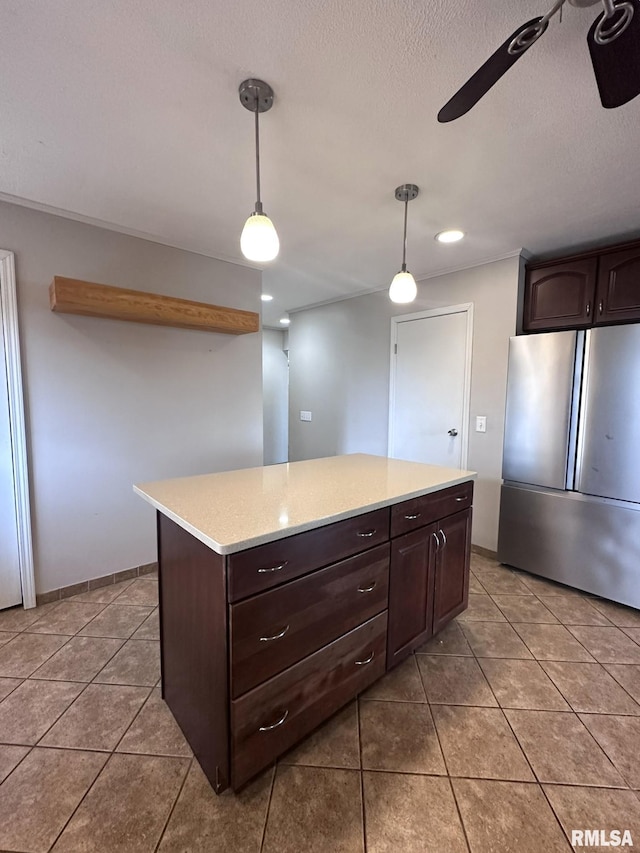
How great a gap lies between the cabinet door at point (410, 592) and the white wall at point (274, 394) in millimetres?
4140

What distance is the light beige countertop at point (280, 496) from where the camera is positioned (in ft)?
3.76

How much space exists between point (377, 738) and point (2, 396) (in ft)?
8.28

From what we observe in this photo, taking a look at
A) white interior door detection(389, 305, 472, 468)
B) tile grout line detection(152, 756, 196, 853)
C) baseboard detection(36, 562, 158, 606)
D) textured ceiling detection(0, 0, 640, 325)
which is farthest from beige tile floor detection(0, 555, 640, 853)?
textured ceiling detection(0, 0, 640, 325)

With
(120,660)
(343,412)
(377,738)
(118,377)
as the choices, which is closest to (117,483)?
Answer: (118,377)

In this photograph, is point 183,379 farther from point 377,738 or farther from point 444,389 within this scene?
point 377,738

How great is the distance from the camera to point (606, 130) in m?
1.45

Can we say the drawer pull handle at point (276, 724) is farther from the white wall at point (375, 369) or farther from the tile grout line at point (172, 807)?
the white wall at point (375, 369)

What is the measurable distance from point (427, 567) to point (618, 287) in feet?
7.10

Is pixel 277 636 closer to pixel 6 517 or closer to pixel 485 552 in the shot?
pixel 6 517

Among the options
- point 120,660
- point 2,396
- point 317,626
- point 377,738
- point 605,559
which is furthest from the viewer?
point 605,559

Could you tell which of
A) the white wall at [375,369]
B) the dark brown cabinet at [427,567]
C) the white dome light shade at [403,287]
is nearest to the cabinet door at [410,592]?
the dark brown cabinet at [427,567]

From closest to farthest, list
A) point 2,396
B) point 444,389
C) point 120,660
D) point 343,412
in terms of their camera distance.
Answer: point 120,660
point 2,396
point 444,389
point 343,412

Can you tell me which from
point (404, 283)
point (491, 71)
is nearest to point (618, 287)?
point (404, 283)

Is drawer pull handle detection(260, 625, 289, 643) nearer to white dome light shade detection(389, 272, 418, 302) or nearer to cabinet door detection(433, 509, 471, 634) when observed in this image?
cabinet door detection(433, 509, 471, 634)
